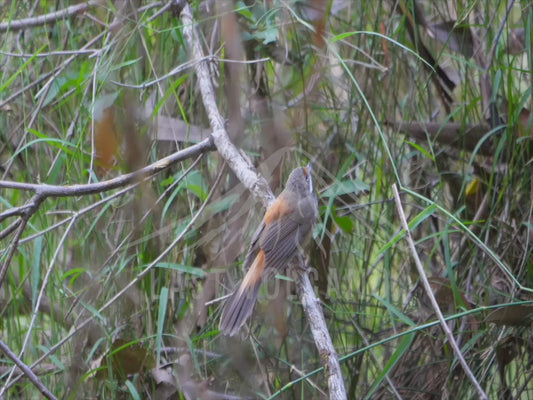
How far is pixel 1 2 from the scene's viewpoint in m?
4.30

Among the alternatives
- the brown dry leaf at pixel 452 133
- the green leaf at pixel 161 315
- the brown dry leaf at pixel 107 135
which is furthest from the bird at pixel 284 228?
the brown dry leaf at pixel 107 135

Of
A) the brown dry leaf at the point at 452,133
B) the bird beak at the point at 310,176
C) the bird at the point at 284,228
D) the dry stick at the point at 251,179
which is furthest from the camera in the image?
the brown dry leaf at the point at 452,133

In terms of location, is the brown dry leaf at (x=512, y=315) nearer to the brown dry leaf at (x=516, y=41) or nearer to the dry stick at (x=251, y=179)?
the dry stick at (x=251, y=179)

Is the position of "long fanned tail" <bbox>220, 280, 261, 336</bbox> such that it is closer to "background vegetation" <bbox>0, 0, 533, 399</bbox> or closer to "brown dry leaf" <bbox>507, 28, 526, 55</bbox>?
"background vegetation" <bbox>0, 0, 533, 399</bbox>

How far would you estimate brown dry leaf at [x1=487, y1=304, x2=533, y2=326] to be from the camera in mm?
3006

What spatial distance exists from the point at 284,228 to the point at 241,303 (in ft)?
2.04

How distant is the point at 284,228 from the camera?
3.52 m

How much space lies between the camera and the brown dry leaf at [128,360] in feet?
10.5

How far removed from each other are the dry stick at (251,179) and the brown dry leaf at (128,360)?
82cm

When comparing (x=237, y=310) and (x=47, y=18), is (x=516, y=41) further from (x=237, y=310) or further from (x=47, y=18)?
(x=47, y=18)

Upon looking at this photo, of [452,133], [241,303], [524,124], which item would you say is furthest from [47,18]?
[524,124]

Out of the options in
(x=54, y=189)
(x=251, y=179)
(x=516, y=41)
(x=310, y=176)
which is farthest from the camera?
(x=516, y=41)

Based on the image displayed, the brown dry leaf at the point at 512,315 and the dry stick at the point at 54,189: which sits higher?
the dry stick at the point at 54,189

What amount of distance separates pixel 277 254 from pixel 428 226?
108 cm
